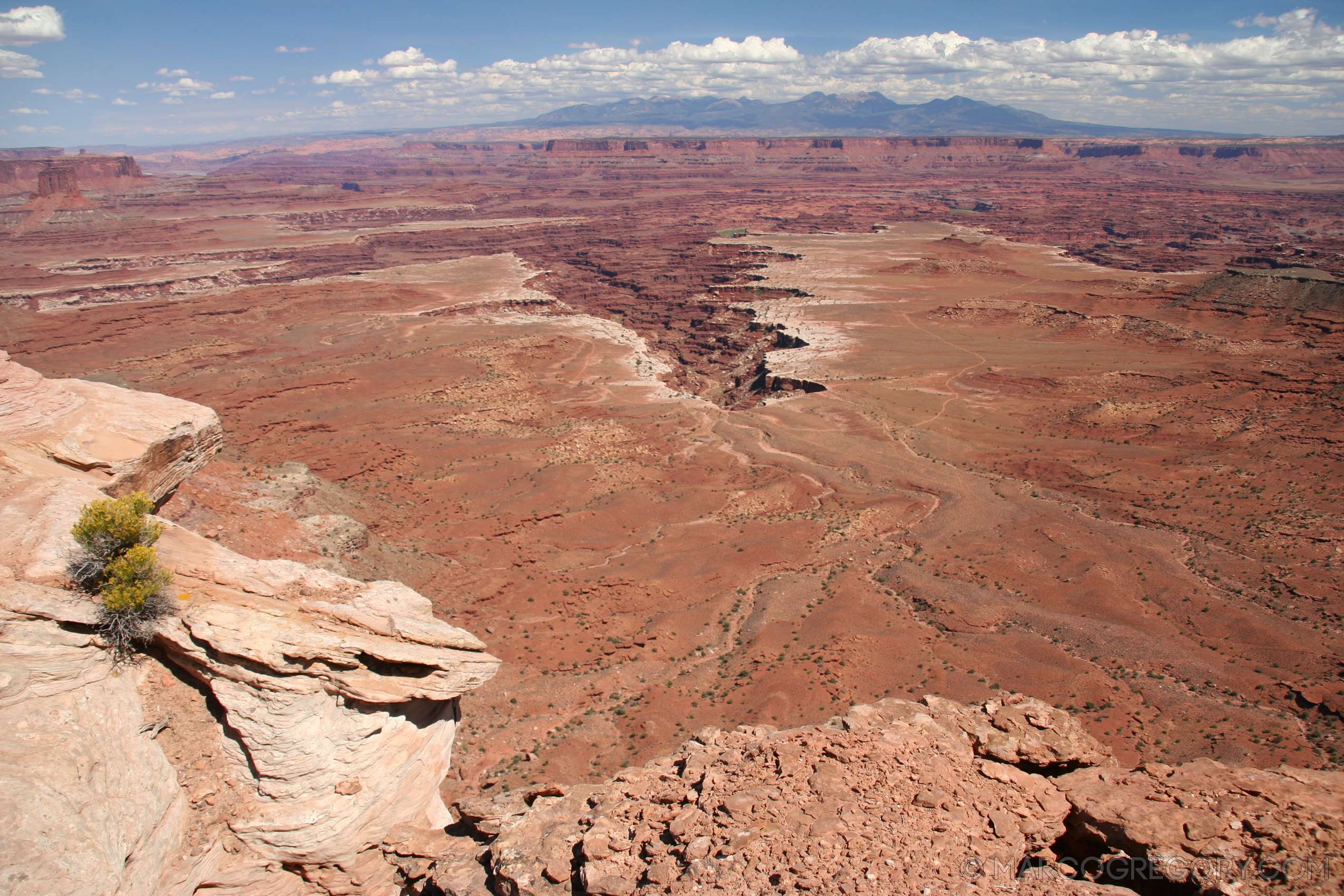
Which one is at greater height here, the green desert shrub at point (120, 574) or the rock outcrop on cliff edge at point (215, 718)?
the green desert shrub at point (120, 574)

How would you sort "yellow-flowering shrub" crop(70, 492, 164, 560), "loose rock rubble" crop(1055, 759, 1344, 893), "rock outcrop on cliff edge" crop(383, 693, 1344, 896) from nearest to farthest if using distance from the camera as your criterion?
1. "loose rock rubble" crop(1055, 759, 1344, 893)
2. "rock outcrop on cliff edge" crop(383, 693, 1344, 896)
3. "yellow-flowering shrub" crop(70, 492, 164, 560)

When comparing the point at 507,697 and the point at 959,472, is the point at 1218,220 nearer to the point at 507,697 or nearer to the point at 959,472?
the point at 959,472

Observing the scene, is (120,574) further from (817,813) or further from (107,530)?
(817,813)

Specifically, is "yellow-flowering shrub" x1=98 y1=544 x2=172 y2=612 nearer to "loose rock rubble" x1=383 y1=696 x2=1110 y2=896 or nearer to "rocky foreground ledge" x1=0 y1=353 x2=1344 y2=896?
"rocky foreground ledge" x1=0 y1=353 x2=1344 y2=896

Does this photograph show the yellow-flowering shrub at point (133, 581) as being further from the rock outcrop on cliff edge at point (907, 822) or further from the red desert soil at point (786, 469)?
the red desert soil at point (786, 469)

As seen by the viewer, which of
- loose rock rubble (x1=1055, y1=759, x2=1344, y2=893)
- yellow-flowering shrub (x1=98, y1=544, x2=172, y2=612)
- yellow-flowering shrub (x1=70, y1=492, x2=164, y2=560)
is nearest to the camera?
loose rock rubble (x1=1055, y1=759, x2=1344, y2=893)

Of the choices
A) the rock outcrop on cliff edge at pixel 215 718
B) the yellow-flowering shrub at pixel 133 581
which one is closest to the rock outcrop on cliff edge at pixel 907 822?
A: the rock outcrop on cliff edge at pixel 215 718

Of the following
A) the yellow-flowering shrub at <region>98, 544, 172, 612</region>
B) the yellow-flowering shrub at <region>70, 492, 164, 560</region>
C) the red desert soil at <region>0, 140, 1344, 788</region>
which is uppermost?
the yellow-flowering shrub at <region>70, 492, 164, 560</region>

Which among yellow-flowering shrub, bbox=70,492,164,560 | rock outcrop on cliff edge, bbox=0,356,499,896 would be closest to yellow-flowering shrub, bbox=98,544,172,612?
yellow-flowering shrub, bbox=70,492,164,560
